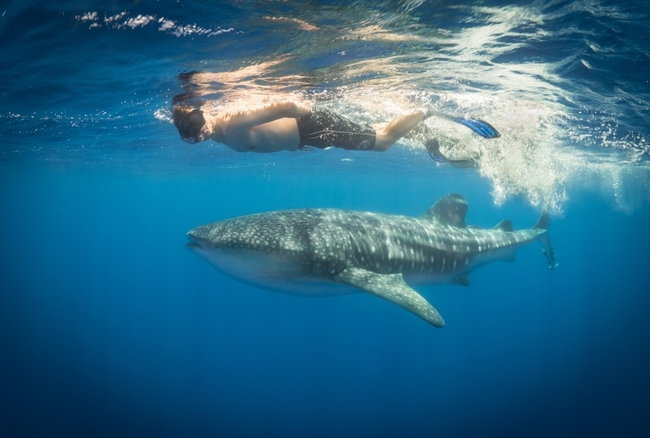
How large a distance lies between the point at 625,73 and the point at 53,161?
37.3 metres

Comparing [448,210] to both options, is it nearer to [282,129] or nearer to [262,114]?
[282,129]

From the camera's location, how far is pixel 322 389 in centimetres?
2509

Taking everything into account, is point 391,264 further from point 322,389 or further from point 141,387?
point 141,387

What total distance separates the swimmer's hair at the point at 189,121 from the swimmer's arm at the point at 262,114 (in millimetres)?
494

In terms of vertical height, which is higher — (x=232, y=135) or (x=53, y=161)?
(x=232, y=135)

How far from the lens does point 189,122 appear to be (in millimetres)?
5547

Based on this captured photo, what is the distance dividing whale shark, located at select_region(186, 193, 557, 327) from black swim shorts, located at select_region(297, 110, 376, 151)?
1630 millimetres

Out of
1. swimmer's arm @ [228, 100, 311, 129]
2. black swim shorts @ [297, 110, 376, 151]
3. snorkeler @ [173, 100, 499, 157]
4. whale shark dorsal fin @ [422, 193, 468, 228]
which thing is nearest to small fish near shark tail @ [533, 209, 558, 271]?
whale shark dorsal fin @ [422, 193, 468, 228]

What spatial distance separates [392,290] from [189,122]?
4330 millimetres

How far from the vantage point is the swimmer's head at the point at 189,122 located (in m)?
5.50

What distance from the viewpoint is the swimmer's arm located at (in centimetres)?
553

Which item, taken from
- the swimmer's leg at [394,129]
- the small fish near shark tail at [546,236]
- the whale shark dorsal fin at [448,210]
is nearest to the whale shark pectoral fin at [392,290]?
the swimmer's leg at [394,129]

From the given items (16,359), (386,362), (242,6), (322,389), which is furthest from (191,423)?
(242,6)

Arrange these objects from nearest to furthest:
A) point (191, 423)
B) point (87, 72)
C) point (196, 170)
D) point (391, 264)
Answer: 1. point (391, 264)
2. point (87, 72)
3. point (191, 423)
4. point (196, 170)
